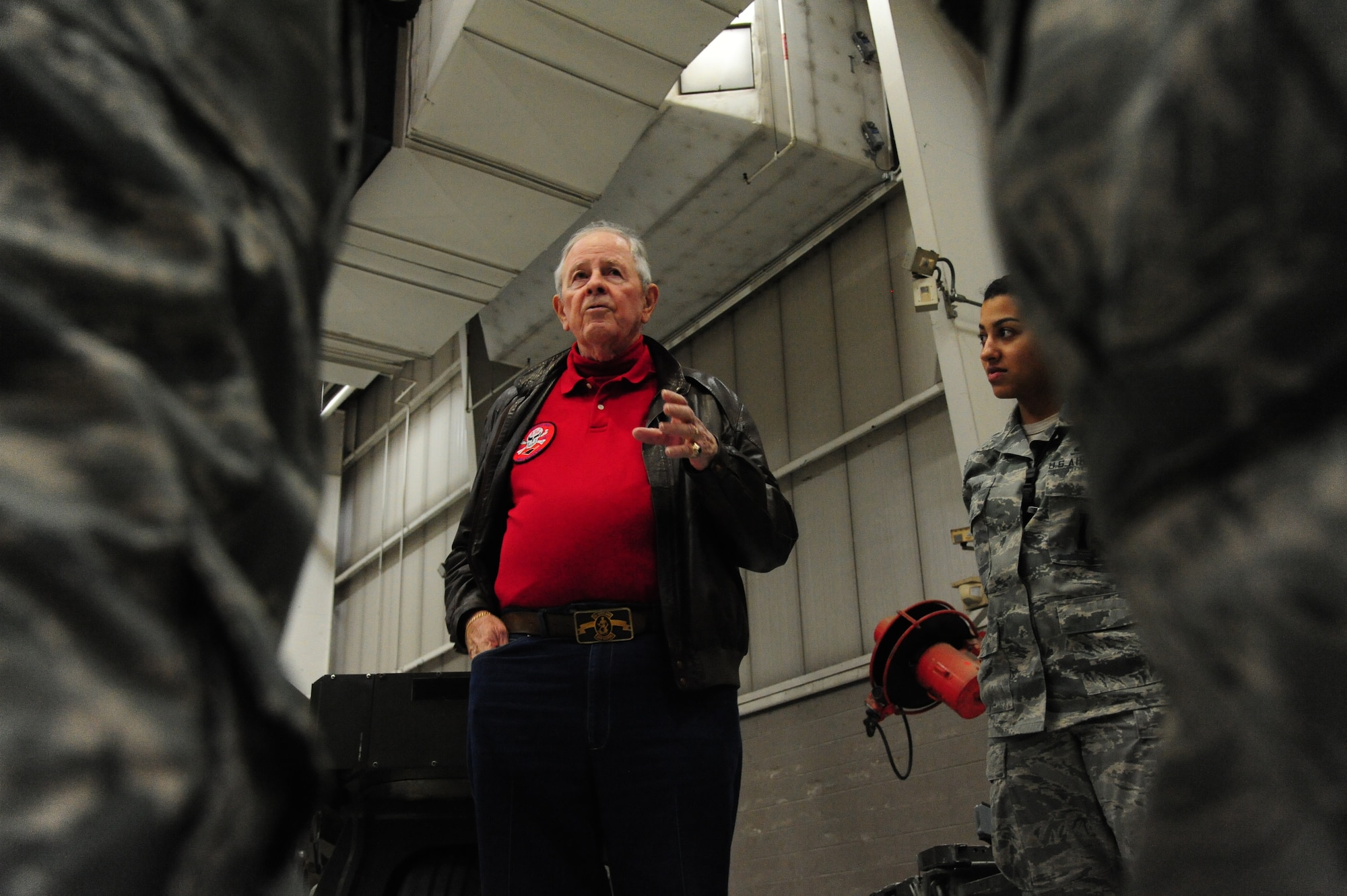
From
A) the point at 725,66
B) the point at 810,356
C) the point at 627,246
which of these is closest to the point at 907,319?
the point at 810,356

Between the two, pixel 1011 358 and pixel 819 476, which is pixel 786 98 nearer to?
pixel 819 476

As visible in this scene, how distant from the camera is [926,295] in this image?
2875mm

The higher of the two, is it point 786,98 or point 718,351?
point 786,98

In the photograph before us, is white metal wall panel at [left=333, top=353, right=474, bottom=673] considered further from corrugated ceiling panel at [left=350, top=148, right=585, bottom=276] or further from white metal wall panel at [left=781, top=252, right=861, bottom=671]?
white metal wall panel at [left=781, top=252, right=861, bottom=671]

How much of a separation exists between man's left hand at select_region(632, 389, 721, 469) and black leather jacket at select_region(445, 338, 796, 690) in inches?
1.7

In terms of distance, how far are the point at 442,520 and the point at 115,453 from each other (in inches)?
261

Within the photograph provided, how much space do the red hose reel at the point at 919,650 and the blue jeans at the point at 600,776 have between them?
89 centimetres

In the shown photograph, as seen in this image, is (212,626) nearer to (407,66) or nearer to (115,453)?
(115,453)

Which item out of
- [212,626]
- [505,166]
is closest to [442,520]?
[505,166]

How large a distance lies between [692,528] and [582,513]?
0.51 ft

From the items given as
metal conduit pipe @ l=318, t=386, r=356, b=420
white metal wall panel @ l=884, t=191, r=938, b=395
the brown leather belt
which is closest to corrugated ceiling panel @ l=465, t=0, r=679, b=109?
white metal wall panel @ l=884, t=191, r=938, b=395

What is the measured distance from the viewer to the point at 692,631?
4.48 ft

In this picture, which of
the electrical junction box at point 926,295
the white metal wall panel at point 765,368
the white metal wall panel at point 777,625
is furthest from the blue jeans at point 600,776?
the white metal wall panel at point 765,368

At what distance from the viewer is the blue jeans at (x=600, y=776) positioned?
129 centimetres
